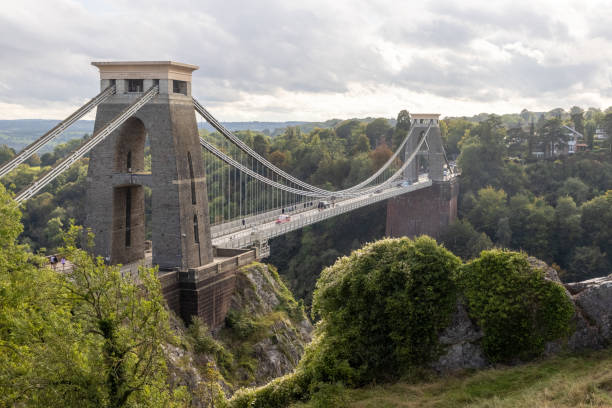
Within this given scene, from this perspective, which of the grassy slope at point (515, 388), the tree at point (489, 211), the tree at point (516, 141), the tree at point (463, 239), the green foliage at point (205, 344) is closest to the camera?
the grassy slope at point (515, 388)

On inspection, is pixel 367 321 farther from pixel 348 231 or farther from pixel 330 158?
pixel 330 158

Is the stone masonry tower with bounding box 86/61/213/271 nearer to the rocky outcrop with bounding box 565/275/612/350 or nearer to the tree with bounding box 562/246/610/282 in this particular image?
the rocky outcrop with bounding box 565/275/612/350

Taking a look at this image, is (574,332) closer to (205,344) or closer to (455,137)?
(205,344)

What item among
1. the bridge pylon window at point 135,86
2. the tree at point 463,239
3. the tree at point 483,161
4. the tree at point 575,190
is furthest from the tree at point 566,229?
the bridge pylon window at point 135,86

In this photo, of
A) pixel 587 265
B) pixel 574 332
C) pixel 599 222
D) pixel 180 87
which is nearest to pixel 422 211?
pixel 587 265

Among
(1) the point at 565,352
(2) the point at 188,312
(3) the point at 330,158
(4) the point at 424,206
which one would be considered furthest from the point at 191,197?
(3) the point at 330,158

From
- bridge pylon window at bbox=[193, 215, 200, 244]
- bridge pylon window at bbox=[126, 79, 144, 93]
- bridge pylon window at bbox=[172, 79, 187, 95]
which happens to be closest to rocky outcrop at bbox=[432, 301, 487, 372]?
bridge pylon window at bbox=[193, 215, 200, 244]

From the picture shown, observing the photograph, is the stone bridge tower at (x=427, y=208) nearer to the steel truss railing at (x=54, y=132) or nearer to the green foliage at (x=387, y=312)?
the steel truss railing at (x=54, y=132)
